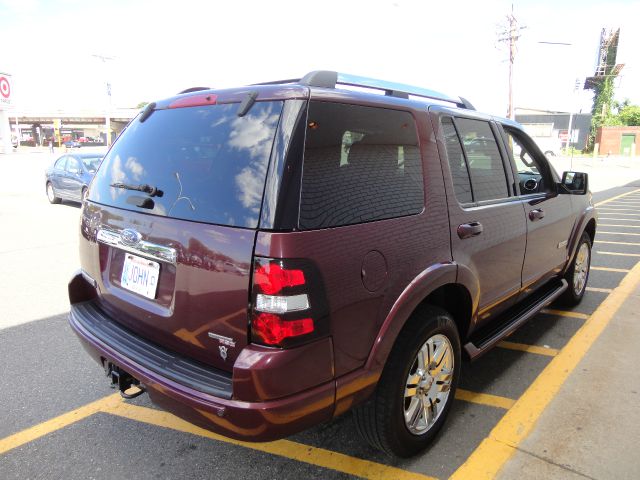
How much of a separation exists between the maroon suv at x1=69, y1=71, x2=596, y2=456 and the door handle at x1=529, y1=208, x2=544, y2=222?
2.31 feet

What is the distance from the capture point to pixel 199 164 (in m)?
→ 2.22

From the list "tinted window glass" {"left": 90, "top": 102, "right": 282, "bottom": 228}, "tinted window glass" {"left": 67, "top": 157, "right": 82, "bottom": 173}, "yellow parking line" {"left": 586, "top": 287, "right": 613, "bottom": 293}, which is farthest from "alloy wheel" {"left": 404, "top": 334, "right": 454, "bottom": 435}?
"tinted window glass" {"left": 67, "top": 157, "right": 82, "bottom": 173}

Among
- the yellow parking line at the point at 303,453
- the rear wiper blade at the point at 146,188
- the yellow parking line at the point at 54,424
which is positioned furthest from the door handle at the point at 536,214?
the yellow parking line at the point at 54,424

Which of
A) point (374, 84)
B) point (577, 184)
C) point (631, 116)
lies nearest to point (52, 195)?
point (374, 84)

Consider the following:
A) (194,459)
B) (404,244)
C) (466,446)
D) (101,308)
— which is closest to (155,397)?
(194,459)

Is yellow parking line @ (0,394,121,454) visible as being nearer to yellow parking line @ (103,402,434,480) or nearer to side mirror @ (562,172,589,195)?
yellow parking line @ (103,402,434,480)

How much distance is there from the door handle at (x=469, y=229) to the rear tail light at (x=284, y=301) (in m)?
1.13

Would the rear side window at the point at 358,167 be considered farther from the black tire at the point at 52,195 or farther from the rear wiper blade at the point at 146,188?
the black tire at the point at 52,195

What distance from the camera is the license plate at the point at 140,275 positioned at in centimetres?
225

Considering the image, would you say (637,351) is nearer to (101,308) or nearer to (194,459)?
(194,459)

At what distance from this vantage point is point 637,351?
12.8ft

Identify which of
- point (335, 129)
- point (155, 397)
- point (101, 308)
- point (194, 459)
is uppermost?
point (335, 129)

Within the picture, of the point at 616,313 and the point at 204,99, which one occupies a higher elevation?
the point at 204,99

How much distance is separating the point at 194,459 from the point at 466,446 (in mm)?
1482
